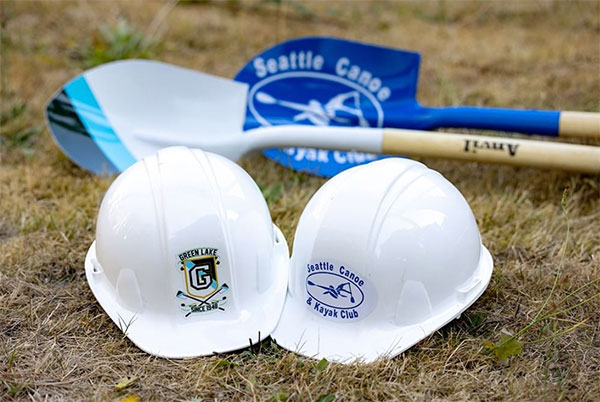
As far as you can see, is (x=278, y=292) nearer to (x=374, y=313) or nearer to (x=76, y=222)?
(x=374, y=313)

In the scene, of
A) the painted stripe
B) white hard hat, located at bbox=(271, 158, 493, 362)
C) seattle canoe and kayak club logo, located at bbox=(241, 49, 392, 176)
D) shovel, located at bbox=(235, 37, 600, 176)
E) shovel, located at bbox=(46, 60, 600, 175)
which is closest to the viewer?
white hard hat, located at bbox=(271, 158, 493, 362)

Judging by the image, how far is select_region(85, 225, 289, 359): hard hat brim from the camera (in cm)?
171

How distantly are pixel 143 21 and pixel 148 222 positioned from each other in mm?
2959

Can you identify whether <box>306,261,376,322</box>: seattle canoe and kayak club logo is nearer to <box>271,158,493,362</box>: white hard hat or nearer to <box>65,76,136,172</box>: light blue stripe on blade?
<box>271,158,493,362</box>: white hard hat

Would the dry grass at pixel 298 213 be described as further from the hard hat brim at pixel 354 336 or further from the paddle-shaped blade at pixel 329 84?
the paddle-shaped blade at pixel 329 84

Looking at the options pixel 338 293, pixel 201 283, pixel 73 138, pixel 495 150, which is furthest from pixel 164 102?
pixel 338 293

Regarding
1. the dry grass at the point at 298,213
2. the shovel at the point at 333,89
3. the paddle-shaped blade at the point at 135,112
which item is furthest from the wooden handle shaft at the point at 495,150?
the paddle-shaped blade at the point at 135,112

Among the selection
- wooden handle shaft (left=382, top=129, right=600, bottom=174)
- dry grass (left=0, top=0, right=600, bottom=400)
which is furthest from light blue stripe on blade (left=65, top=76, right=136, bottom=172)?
Answer: wooden handle shaft (left=382, top=129, right=600, bottom=174)

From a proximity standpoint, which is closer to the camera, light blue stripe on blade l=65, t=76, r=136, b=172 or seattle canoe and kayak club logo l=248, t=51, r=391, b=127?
light blue stripe on blade l=65, t=76, r=136, b=172

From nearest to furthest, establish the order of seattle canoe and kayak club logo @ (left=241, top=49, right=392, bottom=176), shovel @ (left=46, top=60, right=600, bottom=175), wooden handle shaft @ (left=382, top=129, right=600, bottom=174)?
wooden handle shaft @ (left=382, top=129, right=600, bottom=174)
shovel @ (left=46, top=60, right=600, bottom=175)
seattle canoe and kayak club logo @ (left=241, top=49, right=392, bottom=176)

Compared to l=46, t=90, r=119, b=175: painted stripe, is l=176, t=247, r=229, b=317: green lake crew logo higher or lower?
higher

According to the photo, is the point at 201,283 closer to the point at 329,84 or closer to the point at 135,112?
the point at 135,112

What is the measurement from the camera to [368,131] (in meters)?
2.64

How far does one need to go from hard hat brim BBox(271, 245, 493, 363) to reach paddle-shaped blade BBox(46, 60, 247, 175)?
4.40ft
